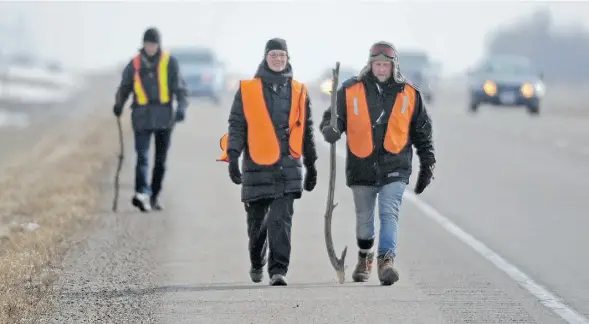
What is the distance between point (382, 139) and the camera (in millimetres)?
10102

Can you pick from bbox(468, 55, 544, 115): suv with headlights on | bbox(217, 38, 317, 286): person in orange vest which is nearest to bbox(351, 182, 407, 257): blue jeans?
bbox(217, 38, 317, 286): person in orange vest

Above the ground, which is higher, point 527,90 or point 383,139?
point 383,139

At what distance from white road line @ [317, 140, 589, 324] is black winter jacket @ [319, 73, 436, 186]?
1079mm

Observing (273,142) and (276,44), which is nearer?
(276,44)

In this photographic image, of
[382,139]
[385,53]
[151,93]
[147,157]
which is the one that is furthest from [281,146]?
[147,157]

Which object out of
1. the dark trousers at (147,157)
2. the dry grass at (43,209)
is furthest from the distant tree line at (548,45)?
the dark trousers at (147,157)

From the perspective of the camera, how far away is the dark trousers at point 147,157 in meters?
14.7

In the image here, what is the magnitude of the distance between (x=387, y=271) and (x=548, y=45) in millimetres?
116142

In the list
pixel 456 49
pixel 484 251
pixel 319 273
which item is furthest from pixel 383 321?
pixel 456 49

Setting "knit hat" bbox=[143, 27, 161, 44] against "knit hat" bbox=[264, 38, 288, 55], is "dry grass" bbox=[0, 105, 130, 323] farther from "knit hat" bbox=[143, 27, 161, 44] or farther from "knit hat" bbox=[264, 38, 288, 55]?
"knit hat" bbox=[264, 38, 288, 55]

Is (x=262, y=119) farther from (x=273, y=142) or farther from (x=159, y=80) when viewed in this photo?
(x=159, y=80)

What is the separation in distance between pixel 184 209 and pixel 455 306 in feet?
21.2

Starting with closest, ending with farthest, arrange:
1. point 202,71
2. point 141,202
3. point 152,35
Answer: point 152,35
point 141,202
point 202,71

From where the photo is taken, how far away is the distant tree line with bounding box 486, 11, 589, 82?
117750 millimetres
